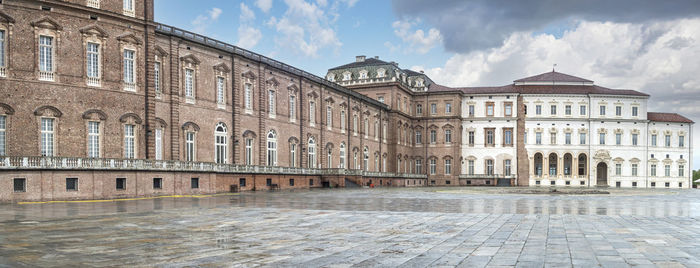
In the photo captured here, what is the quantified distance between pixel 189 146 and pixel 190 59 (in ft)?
20.5

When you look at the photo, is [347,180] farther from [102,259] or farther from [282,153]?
[102,259]

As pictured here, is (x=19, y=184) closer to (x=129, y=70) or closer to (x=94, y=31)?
(x=94, y=31)

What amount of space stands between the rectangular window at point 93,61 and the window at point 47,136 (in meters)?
3.40

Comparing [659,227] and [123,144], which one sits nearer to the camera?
[659,227]

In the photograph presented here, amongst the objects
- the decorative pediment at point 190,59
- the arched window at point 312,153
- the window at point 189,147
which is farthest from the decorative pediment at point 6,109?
the arched window at point 312,153

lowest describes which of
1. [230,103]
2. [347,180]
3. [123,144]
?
[347,180]

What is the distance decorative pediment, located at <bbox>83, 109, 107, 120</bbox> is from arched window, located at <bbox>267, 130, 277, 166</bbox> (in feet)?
59.2

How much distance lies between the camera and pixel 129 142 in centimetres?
3516

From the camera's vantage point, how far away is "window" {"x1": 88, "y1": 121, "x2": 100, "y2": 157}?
3294 cm

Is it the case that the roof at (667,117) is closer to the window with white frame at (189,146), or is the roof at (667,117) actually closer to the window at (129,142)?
the window with white frame at (189,146)

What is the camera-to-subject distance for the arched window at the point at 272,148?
50.1 meters

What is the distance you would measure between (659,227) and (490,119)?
246 feet

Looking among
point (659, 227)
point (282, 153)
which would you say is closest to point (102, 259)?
point (659, 227)

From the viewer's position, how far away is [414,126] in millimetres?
91000
